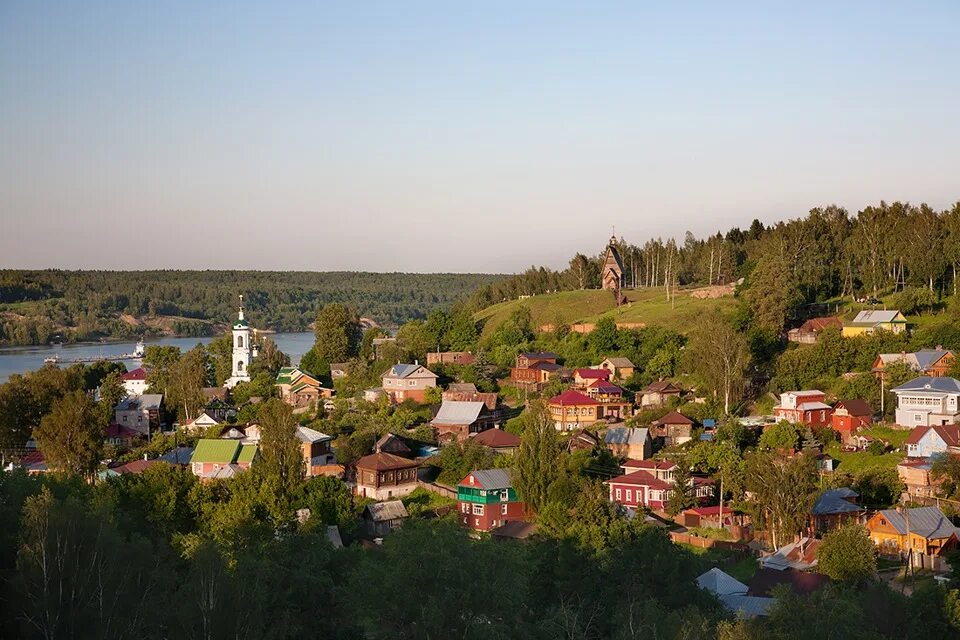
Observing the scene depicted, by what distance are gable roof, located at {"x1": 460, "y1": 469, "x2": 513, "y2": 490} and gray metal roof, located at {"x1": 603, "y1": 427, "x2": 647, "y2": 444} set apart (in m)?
5.00

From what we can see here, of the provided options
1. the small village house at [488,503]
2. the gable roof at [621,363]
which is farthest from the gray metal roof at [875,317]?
the small village house at [488,503]

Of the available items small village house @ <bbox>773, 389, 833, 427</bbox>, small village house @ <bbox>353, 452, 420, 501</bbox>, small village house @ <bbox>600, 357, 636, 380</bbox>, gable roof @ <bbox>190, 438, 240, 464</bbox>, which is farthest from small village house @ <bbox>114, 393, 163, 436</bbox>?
small village house @ <bbox>773, 389, 833, 427</bbox>

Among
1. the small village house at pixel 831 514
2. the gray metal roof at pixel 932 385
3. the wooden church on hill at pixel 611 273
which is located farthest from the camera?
the wooden church on hill at pixel 611 273

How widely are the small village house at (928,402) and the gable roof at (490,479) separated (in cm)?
1298

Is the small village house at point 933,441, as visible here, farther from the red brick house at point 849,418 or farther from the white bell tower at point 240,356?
the white bell tower at point 240,356

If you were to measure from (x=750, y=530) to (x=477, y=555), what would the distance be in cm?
1375

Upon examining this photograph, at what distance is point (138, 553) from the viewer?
67.2 ft

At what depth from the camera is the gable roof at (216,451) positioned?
4000 cm

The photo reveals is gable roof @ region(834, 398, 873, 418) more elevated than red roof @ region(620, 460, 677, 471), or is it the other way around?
gable roof @ region(834, 398, 873, 418)

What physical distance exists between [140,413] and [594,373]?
2036 cm

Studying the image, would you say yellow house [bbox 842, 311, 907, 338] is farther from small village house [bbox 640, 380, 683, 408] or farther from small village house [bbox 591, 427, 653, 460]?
small village house [bbox 591, 427, 653, 460]

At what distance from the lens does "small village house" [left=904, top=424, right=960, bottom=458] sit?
108 feet

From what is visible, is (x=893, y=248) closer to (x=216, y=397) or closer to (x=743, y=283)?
(x=743, y=283)

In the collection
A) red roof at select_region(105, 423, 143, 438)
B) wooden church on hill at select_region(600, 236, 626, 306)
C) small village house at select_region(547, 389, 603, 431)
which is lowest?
red roof at select_region(105, 423, 143, 438)
